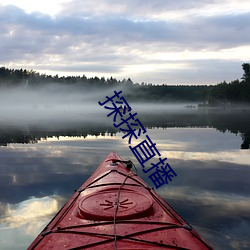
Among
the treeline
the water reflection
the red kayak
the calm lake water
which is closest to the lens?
the red kayak

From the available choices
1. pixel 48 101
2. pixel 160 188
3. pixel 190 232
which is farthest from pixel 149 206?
pixel 48 101

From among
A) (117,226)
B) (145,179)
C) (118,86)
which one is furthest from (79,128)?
(118,86)

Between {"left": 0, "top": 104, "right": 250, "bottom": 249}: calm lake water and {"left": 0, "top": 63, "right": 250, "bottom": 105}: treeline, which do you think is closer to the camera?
{"left": 0, "top": 104, "right": 250, "bottom": 249}: calm lake water

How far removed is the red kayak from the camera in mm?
4227

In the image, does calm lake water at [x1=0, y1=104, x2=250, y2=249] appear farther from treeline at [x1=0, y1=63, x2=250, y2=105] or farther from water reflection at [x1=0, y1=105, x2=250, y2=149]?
treeline at [x1=0, y1=63, x2=250, y2=105]

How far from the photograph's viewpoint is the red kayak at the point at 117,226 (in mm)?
4227

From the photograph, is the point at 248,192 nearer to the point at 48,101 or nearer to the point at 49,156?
the point at 49,156

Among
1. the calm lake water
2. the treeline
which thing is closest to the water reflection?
the calm lake water

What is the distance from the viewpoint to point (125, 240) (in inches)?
167

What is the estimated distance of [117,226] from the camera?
15.3ft

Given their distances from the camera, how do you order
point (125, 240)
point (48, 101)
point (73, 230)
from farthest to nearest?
point (48, 101) < point (73, 230) < point (125, 240)

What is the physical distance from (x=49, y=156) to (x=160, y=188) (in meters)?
7.17

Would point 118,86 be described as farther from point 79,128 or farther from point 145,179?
point 145,179

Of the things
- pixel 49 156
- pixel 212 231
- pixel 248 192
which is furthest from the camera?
pixel 49 156
